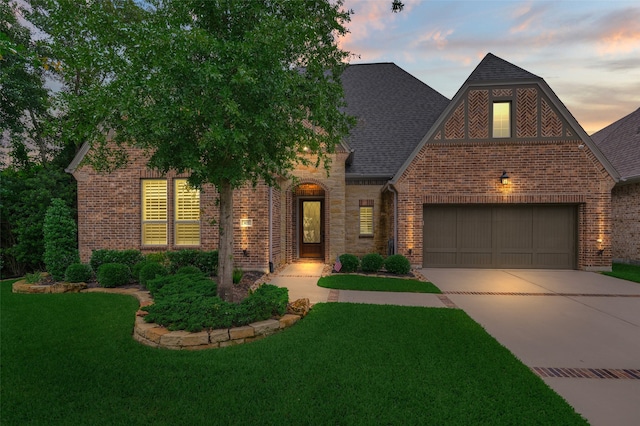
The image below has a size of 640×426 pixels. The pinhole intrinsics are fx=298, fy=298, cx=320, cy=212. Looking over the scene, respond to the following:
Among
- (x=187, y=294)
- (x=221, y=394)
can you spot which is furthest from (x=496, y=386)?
(x=187, y=294)

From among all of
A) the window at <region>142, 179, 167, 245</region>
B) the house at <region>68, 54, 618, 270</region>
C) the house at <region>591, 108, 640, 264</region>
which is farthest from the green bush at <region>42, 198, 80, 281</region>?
the house at <region>591, 108, 640, 264</region>

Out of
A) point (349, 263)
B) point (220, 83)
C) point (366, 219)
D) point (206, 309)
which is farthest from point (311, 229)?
point (220, 83)

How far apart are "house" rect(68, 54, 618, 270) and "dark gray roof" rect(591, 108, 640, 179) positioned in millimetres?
3829

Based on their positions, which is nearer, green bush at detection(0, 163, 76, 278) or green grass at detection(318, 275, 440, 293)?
green grass at detection(318, 275, 440, 293)

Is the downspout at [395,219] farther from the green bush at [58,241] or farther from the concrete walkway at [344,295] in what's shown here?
the green bush at [58,241]

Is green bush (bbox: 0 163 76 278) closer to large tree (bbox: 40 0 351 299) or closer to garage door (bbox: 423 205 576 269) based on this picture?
large tree (bbox: 40 0 351 299)

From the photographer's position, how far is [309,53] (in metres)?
5.23

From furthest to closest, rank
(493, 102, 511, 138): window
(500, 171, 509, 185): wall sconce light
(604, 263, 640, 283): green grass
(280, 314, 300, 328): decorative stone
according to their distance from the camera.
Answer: (493, 102, 511, 138): window, (500, 171, 509, 185): wall sconce light, (604, 263, 640, 283): green grass, (280, 314, 300, 328): decorative stone

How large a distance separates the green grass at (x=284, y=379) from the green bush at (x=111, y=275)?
2.36 meters

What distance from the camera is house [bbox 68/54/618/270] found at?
9.71 meters

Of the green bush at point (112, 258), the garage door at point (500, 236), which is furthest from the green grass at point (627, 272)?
the green bush at point (112, 258)

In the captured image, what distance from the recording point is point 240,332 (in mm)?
4422

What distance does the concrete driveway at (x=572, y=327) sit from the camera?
3279mm

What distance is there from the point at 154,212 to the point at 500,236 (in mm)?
12331
